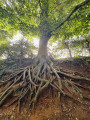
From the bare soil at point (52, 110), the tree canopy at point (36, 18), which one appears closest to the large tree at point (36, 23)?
the tree canopy at point (36, 18)

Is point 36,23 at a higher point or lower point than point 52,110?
higher

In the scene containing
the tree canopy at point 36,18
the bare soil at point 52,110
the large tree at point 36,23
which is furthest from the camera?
the tree canopy at point 36,18

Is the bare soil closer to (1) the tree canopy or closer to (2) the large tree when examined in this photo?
(2) the large tree

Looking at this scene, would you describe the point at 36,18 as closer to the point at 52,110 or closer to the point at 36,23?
the point at 36,23

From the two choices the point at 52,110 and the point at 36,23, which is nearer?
the point at 52,110

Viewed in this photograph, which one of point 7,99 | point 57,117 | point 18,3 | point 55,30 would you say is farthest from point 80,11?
point 7,99

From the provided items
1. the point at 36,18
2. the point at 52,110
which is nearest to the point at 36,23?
the point at 36,18

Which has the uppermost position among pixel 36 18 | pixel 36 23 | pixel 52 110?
pixel 36 18

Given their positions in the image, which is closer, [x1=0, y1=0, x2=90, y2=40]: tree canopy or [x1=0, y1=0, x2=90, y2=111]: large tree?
[x1=0, y1=0, x2=90, y2=111]: large tree

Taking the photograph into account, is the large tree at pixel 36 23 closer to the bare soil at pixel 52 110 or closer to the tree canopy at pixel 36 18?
the tree canopy at pixel 36 18

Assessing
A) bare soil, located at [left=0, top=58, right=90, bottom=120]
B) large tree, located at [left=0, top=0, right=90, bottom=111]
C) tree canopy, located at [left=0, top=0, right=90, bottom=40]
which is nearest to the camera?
bare soil, located at [left=0, top=58, right=90, bottom=120]

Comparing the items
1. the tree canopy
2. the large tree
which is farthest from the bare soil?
the tree canopy

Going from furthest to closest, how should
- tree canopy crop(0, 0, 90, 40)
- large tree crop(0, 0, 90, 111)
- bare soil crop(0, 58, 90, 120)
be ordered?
tree canopy crop(0, 0, 90, 40), large tree crop(0, 0, 90, 111), bare soil crop(0, 58, 90, 120)

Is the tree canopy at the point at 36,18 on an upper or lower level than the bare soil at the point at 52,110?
upper
